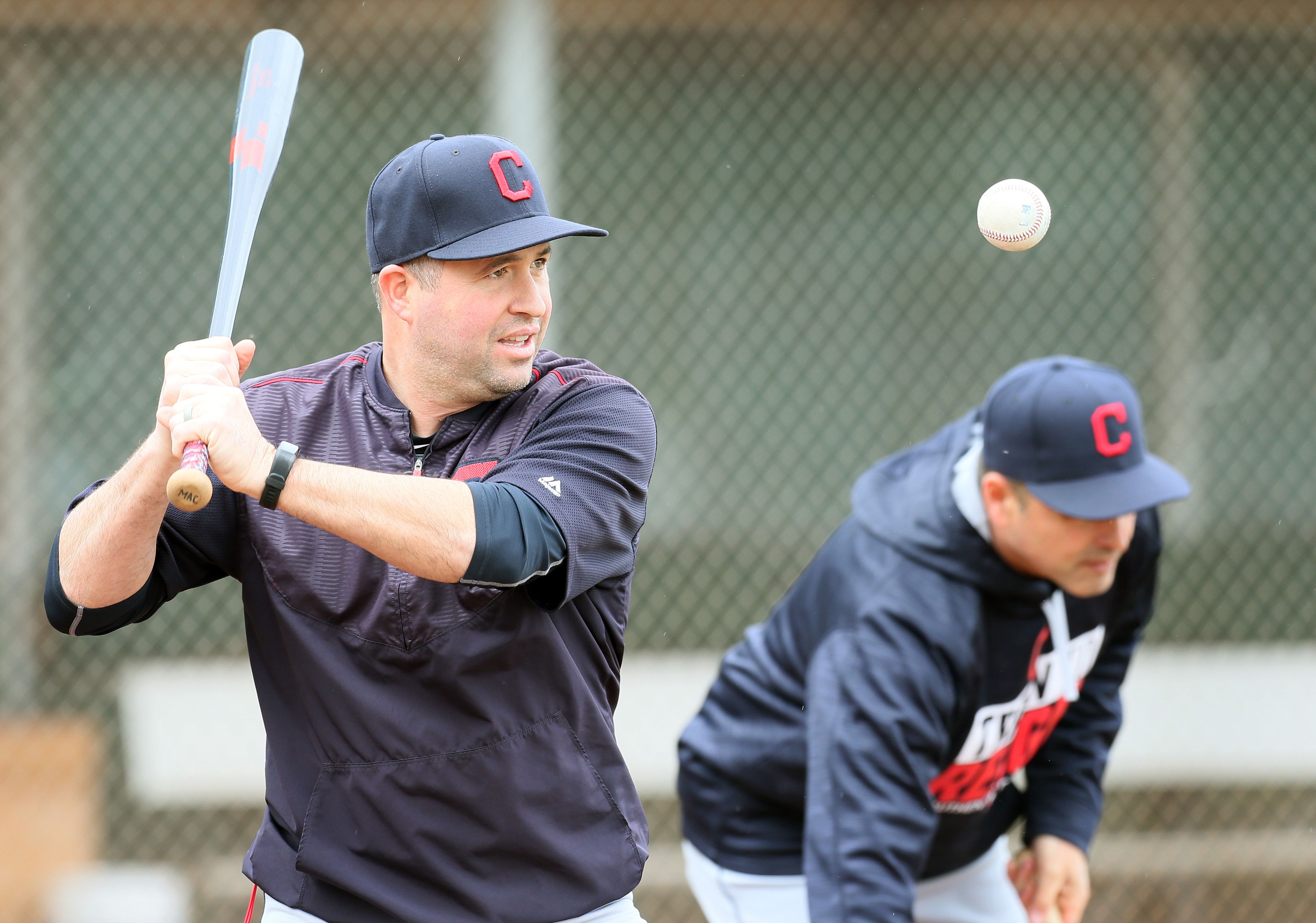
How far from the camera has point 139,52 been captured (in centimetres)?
496

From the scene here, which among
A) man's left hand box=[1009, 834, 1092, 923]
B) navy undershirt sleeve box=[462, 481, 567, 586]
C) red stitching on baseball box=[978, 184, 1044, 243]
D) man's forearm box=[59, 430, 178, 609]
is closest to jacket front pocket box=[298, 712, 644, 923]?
navy undershirt sleeve box=[462, 481, 567, 586]

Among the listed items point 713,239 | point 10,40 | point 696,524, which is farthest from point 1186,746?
point 10,40

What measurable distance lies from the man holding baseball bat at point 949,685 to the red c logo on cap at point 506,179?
0.93m

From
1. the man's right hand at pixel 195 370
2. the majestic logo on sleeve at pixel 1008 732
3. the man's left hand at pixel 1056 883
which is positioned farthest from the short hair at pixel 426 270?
the man's left hand at pixel 1056 883

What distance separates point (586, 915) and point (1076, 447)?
3.77ft

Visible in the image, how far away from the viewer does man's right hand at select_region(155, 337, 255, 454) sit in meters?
1.88

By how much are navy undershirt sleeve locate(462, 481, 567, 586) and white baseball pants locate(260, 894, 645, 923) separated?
0.52 m

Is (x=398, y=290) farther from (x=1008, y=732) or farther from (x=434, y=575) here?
(x=1008, y=732)

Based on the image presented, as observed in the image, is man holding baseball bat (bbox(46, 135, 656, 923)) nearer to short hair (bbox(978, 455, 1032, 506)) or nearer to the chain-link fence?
short hair (bbox(978, 455, 1032, 506))

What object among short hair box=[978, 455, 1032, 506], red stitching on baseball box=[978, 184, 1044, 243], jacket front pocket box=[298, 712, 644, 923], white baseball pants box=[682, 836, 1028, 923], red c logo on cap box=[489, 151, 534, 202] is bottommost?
white baseball pants box=[682, 836, 1028, 923]

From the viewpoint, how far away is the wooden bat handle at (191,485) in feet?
5.76

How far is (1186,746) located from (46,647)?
12.9 ft

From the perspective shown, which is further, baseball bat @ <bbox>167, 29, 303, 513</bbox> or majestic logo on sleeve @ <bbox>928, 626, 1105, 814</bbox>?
majestic logo on sleeve @ <bbox>928, 626, 1105, 814</bbox>

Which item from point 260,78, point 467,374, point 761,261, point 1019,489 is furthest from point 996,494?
point 761,261
